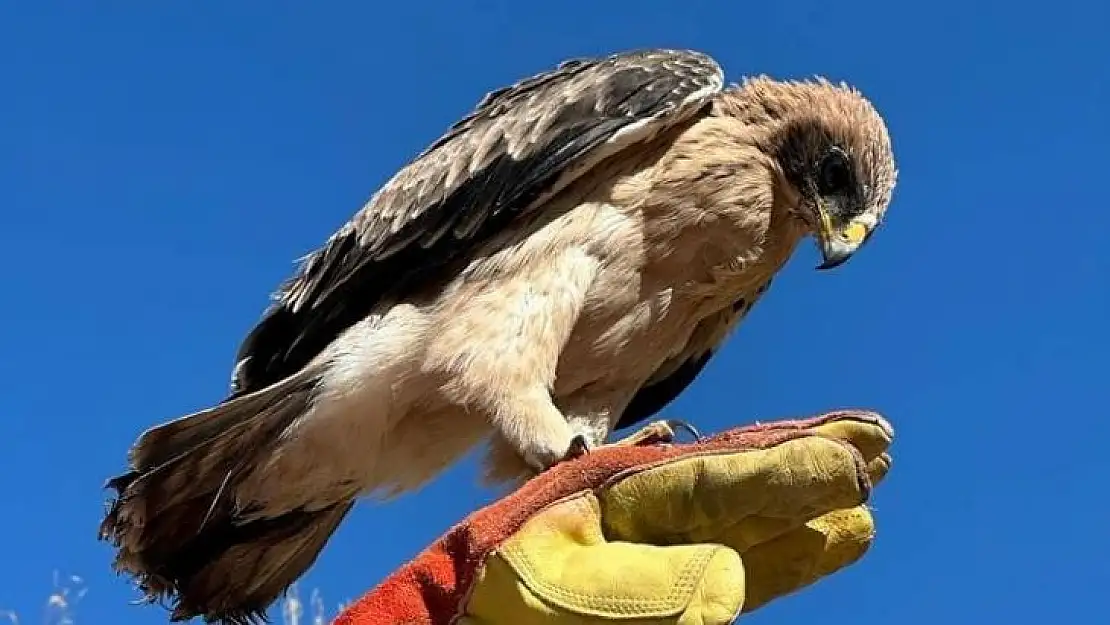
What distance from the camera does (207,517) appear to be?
3.80 m

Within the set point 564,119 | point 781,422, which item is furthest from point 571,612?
point 564,119

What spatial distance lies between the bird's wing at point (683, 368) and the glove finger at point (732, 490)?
1.44 m

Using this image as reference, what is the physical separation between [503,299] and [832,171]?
1160mm

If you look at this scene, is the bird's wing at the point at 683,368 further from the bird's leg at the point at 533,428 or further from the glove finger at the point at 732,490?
the glove finger at the point at 732,490

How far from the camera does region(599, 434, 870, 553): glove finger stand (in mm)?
2797

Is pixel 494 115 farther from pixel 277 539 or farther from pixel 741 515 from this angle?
pixel 741 515

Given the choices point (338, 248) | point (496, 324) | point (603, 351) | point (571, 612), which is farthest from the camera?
point (338, 248)

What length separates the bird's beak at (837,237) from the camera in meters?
4.00

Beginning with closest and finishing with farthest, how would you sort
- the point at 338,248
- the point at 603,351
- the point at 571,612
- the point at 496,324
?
the point at 571,612 < the point at 496,324 < the point at 603,351 < the point at 338,248

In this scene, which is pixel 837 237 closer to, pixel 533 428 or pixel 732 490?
pixel 533 428

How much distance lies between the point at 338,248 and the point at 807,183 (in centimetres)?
152

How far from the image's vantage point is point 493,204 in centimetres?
390

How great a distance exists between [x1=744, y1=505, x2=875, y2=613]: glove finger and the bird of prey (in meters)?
0.58

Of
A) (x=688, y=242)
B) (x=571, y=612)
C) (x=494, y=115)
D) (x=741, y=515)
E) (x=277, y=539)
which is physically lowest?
(x=571, y=612)
